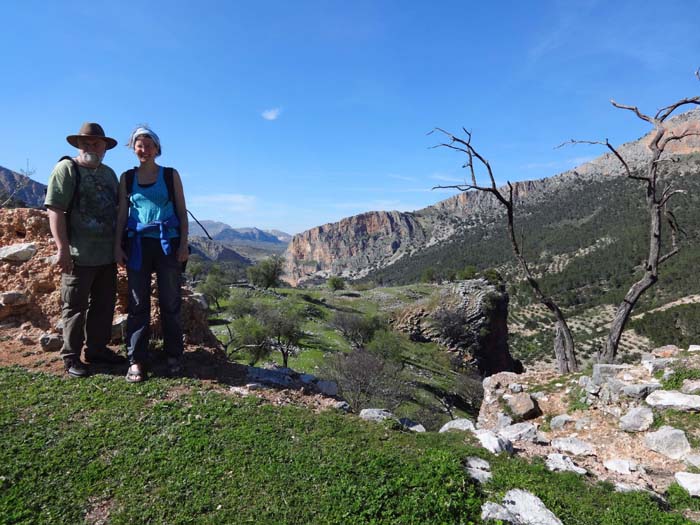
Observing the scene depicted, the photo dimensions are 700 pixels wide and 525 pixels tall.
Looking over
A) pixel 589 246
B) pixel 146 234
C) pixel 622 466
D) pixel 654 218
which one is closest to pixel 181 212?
pixel 146 234

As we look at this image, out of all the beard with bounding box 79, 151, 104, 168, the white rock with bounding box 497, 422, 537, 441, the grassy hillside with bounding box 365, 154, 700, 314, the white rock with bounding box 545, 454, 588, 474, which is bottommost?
the white rock with bounding box 497, 422, 537, 441

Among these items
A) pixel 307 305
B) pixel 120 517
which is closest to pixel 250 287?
pixel 307 305

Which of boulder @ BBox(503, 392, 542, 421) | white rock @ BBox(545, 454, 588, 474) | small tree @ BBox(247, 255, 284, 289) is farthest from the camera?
small tree @ BBox(247, 255, 284, 289)

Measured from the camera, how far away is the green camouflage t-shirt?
5.34 metres

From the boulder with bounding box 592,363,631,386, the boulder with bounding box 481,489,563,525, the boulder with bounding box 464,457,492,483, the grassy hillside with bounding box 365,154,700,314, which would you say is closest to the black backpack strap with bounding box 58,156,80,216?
the boulder with bounding box 464,457,492,483

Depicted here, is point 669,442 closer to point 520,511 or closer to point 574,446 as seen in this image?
point 574,446

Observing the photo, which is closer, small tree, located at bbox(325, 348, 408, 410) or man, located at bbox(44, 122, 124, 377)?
man, located at bbox(44, 122, 124, 377)

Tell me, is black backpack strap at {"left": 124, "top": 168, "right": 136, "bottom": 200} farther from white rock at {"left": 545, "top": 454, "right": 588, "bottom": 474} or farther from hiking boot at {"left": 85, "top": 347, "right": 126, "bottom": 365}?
white rock at {"left": 545, "top": 454, "right": 588, "bottom": 474}

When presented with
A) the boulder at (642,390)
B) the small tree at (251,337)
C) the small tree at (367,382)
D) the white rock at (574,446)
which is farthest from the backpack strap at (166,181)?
the small tree at (251,337)

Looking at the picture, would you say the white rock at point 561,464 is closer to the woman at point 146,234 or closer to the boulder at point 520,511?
the boulder at point 520,511

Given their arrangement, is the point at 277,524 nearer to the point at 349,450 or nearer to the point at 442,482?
the point at 349,450

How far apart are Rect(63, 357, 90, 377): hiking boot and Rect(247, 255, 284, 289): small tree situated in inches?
2678

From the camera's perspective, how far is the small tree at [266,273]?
73.7 metres

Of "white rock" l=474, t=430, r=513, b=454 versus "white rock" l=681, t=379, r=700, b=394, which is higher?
"white rock" l=681, t=379, r=700, b=394
